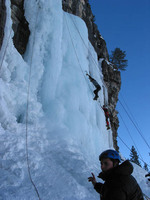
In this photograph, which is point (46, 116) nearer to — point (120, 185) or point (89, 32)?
point (120, 185)

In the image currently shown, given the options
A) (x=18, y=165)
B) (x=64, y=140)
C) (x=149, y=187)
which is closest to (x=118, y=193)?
(x=18, y=165)

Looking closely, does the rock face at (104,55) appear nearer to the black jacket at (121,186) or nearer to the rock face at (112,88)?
the rock face at (112,88)

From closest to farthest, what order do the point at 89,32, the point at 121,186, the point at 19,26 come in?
the point at 121,186
the point at 19,26
the point at 89,32

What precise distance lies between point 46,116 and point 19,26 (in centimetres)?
431

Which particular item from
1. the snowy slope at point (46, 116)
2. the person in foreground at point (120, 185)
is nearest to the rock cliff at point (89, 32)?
the snowy slope at point (46, 116)

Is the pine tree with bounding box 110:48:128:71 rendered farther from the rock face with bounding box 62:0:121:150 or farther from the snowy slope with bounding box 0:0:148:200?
the snowy slope with bounding box 0:0:148:200

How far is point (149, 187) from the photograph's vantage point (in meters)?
5.75

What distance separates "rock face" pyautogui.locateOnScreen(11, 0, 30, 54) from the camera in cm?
670

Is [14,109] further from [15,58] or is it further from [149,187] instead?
[149,187]

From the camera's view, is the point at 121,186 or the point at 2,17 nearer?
the point at 121,186

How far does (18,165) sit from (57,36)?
5873 millimetres

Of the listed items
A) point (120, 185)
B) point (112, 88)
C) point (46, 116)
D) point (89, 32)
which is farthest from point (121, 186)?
point (112, 88)

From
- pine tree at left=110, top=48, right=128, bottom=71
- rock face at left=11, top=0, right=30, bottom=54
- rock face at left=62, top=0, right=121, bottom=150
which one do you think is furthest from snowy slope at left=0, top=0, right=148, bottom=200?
pine tree at left=110, top=48, right=128, bottom=71

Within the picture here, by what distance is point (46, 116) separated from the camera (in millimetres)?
5410
